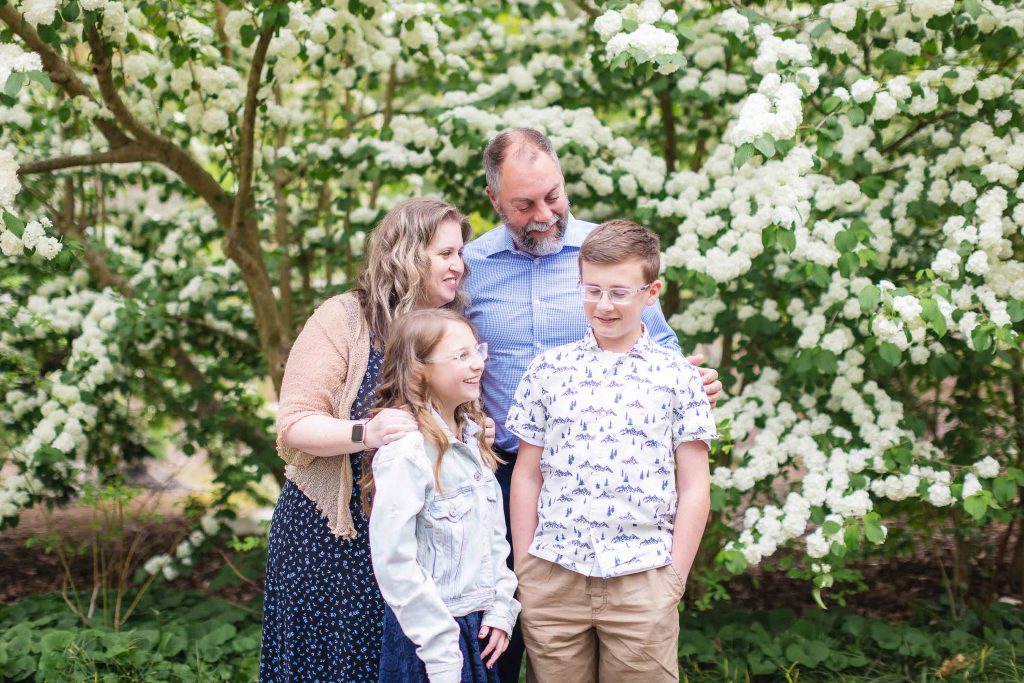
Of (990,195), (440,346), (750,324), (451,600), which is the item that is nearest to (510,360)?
(440,346)

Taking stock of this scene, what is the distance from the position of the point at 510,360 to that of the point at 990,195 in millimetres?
1820

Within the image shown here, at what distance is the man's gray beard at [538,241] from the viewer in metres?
2.57

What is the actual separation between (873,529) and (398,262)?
1.86 meters

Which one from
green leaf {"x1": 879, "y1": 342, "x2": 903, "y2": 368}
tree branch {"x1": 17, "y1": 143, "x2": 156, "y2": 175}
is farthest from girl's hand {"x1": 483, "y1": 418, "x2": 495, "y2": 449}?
tree branch {"x1": 17, "y1": 143, "x2": 156, "y2": 175}

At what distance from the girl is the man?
306 millimetres

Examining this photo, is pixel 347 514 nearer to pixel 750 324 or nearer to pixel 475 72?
pixel 750 324

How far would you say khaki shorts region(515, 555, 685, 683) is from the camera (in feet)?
7.44

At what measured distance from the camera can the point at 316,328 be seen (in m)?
2.36

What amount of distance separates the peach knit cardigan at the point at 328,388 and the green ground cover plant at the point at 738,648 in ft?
6.26

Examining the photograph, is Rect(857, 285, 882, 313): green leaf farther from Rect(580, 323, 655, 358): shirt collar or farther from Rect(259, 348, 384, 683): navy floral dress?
Rect(259, 348, 384, 683): navy floral dress

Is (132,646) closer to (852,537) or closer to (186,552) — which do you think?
(186,552)

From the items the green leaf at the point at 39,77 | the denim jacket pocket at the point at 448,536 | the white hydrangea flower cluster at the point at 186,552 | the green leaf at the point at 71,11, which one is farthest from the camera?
the white hydrangea flower cluster at the point at 186,552

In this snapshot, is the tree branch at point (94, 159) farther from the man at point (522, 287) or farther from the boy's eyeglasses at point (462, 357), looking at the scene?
the boy's eyeglasses at point (462, 357)

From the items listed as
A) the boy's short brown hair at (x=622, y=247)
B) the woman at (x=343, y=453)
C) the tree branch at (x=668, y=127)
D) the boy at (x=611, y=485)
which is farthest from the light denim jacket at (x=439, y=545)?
the tree branch at (x=668, y=127)
